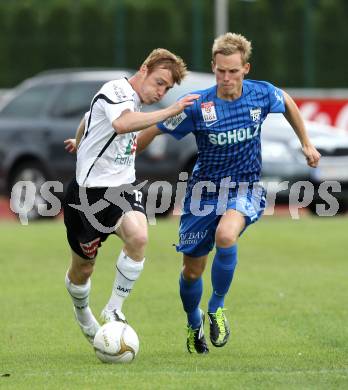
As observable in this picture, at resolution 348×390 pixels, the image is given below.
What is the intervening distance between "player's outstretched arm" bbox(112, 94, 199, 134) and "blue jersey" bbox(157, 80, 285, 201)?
42 centimetres

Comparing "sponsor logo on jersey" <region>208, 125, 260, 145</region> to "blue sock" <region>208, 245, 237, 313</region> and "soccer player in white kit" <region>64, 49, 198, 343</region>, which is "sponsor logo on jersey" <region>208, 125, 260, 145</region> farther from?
"blue sock" <region>208, 245, 237, 313</region>

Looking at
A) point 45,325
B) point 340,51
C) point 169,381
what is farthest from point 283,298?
point 340,51

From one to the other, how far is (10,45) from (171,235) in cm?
1281

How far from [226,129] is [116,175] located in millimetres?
792

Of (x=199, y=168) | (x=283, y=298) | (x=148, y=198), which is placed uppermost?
(x=199, y=168)

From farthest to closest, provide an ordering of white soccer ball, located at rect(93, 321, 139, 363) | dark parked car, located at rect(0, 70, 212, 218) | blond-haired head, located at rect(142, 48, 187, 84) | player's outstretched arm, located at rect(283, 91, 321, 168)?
dark parked car, located at rect(0, 70, 212, 218)
player's outstretched arm, located at rect(283, 91, 321, 168)
blond-haired head, located at rect(142, 48, 187, 84)
white soccer ball, located at rect(93, 321, 139, 363)

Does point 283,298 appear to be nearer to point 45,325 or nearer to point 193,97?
point 45,325

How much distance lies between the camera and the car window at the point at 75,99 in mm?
19484

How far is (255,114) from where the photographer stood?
849 cm

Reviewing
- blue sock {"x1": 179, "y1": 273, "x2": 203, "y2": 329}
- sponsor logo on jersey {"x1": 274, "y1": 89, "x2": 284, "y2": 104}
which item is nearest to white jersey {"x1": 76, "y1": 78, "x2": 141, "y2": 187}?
blue sock {"x1": 179, "y1": 273, "x2": 203, "y2": 329}

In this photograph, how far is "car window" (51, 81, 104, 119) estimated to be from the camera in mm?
19484

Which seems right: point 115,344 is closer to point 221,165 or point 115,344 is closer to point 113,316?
point 113,316

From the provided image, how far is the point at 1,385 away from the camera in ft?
22.8

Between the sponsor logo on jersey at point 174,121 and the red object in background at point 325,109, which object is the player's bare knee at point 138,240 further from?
the red object in background at point 325,109
